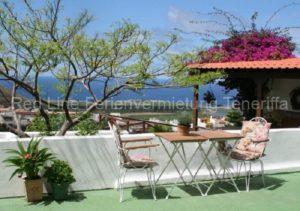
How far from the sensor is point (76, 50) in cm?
612

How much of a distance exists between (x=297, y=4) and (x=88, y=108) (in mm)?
12184

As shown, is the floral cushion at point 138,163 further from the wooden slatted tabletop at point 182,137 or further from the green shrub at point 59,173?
the green shrub at point 59,173

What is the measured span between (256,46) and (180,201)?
474 inches

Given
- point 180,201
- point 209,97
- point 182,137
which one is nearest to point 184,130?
point 182,137

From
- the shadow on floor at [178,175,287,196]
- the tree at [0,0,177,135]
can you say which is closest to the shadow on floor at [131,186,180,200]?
the shadow on floor at [178,175,287,196]

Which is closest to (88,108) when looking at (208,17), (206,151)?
(206,151)

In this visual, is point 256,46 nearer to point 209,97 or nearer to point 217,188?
point 209,97

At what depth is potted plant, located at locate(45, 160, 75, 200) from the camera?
205 inches

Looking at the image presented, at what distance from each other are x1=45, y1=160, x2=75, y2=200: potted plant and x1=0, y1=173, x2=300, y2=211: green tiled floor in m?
0.12

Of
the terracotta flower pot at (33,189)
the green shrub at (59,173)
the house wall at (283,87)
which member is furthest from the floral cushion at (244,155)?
the house wall at (283,87)

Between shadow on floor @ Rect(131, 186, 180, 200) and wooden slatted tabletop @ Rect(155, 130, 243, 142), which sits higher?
wooden slatted tabletop @ Rect(155, 130, 243, 142)

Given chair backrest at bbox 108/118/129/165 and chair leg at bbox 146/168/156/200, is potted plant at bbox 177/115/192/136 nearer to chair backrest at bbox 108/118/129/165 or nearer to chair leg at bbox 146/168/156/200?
chair leg at bbox 146/168/156/200

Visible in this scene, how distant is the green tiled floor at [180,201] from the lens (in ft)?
16.6

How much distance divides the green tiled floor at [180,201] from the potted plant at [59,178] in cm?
12
